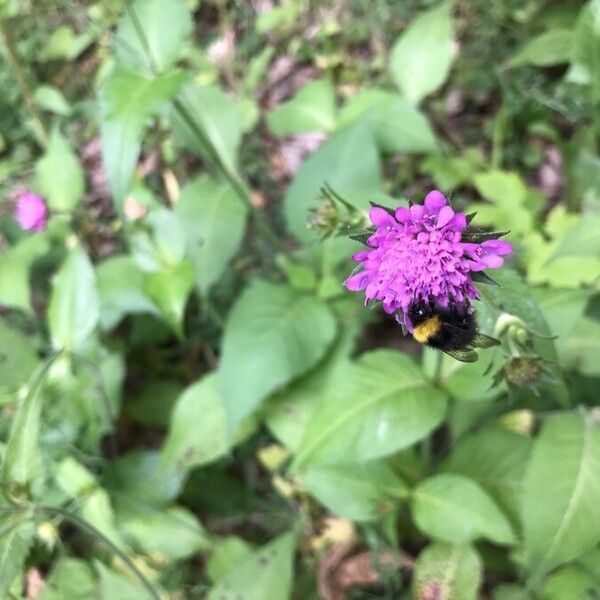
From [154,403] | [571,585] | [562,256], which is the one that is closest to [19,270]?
[154,403]

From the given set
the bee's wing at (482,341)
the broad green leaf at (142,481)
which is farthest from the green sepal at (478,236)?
the broad green leaf at (142,481)

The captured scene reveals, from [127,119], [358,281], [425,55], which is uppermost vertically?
[127,119]

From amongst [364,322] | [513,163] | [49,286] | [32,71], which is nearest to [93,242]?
[49,286]

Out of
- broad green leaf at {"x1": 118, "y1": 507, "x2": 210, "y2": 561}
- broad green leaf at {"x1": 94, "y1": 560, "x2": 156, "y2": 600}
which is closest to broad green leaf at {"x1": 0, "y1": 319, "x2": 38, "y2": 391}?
broad green leaf at {"x1": 118, "y1": 507, "x2": 210, "y2": 561}

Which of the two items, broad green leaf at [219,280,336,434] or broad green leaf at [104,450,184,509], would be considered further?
broad green leaf at [104,450,184,509]

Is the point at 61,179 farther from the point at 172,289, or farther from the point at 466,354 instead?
the point at 466,354

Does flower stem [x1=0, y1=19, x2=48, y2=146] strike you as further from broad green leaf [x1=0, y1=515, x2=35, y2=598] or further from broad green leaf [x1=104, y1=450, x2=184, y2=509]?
broad green leaf [x1=0, y1=515, x2=35, y2=598]

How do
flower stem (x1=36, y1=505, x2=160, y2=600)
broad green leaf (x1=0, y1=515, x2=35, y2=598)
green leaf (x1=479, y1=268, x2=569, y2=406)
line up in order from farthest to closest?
flower stem (x1=36, y1=505, x2=160, y2=600), broad green leaf (x1=0, y1=515, x2=35, y2=598), green leaf (x1=479, y1=268, x2=569, y2=406)
